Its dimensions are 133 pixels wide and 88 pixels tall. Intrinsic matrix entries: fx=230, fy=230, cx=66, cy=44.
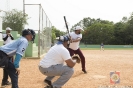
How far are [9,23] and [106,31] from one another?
2559 inches

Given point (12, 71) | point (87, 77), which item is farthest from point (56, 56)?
point (87, 77)

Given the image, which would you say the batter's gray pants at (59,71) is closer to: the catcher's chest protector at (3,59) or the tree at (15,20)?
the catcher's chest protector at (3,59)

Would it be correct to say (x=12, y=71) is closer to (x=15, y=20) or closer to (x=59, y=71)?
(x=59, y=71)

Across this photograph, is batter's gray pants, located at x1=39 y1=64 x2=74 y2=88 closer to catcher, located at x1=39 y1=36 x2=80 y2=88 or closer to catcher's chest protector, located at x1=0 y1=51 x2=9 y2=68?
catcher, located at x1=39 y1=36 x2=80 y2=88

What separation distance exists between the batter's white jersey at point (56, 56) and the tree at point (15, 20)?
505 inches

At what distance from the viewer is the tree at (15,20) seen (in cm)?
1796

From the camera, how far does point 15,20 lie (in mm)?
19375

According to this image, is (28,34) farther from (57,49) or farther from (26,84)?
(26,84)

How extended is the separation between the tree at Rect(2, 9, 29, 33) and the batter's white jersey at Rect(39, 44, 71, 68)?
1283cm

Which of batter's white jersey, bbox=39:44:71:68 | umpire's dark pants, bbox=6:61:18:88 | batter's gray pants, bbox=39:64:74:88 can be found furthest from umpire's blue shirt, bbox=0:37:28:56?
batter's gray pants, bbox=39:64:74:88

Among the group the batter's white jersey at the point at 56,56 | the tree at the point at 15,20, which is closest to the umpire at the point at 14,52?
the batter's white jersey at the point at 56,56

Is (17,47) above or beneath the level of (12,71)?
above

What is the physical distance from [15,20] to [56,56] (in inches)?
587

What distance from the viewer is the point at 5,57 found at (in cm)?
485
